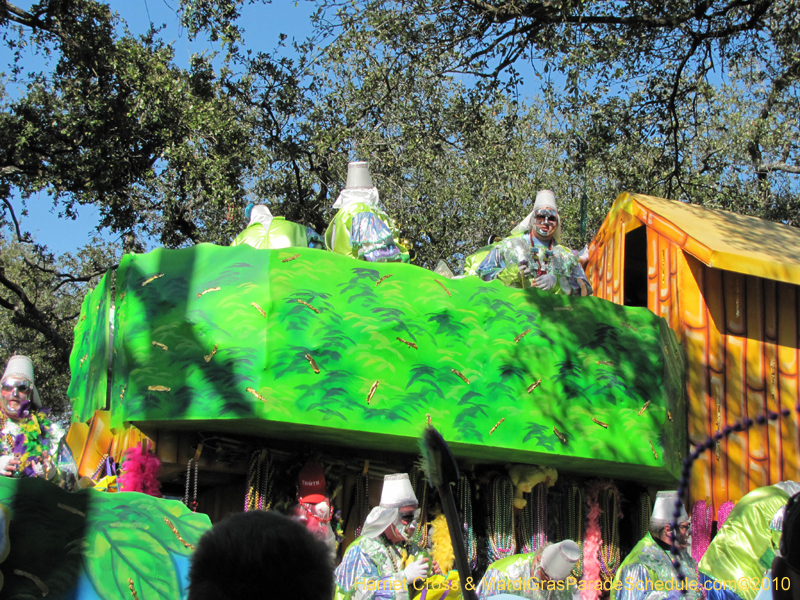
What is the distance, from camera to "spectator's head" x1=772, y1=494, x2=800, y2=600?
6.23 ft

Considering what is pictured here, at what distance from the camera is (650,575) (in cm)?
595

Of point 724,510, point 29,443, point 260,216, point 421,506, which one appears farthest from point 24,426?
point 724,510

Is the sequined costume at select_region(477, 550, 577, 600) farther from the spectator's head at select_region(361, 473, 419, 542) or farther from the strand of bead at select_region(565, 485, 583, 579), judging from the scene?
the strand of bead at select_region(565, 485, 583, 579)

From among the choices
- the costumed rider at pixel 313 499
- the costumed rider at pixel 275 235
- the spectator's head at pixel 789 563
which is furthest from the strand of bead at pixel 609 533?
the spectator's head at pixel 789 563

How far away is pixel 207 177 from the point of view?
1088 centimetres

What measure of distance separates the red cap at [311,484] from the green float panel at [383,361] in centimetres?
28

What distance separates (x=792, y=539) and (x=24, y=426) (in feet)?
17.3

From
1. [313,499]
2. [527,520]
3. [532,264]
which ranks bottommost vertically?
[527,520]

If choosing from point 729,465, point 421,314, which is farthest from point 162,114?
point 729,465

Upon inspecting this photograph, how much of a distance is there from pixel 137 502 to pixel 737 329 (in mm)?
5681

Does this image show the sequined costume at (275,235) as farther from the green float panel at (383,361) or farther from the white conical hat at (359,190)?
the green float panel at (383,361)

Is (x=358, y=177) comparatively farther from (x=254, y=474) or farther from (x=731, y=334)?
(x=731, y=334)

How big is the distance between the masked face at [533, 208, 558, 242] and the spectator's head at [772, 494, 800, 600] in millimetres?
5847

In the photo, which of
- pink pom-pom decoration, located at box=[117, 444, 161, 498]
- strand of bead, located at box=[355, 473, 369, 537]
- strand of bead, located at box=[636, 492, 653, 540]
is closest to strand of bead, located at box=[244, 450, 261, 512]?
pink pom-pom decoration, located at box=[117, 444, 161, 498]
